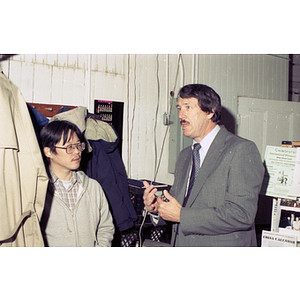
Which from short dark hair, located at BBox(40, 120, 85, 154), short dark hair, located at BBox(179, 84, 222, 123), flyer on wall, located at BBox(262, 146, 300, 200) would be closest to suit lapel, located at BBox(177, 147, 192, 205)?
Answer: short dark hair, located at BBox(179, 84, 222, 123)

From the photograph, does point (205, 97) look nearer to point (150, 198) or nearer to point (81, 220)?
point (150, 198)

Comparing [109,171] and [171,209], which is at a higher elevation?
[109,171]

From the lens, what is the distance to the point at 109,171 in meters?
2.01

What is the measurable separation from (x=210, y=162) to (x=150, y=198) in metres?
0.41

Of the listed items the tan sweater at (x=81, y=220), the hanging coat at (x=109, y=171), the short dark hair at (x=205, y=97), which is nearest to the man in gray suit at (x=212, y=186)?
the short dark hair at (x=205, y=97)

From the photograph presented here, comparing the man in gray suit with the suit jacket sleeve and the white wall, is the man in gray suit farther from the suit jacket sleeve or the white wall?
the white wall

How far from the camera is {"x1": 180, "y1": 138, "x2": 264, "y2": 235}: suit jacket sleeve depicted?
4.37 feet

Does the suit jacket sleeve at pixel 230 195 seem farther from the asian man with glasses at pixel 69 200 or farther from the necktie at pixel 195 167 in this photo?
the asian man with glasses at pixel 69 200

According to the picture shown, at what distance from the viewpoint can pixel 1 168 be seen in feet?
3.94

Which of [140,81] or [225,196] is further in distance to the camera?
[140,81]

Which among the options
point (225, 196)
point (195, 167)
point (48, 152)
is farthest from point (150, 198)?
point (48, 152)

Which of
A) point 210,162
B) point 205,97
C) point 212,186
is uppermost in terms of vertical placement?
point 205,97

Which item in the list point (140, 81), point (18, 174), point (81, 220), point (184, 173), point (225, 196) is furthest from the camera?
point (140, 81)

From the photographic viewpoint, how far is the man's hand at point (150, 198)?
5.21 ft
